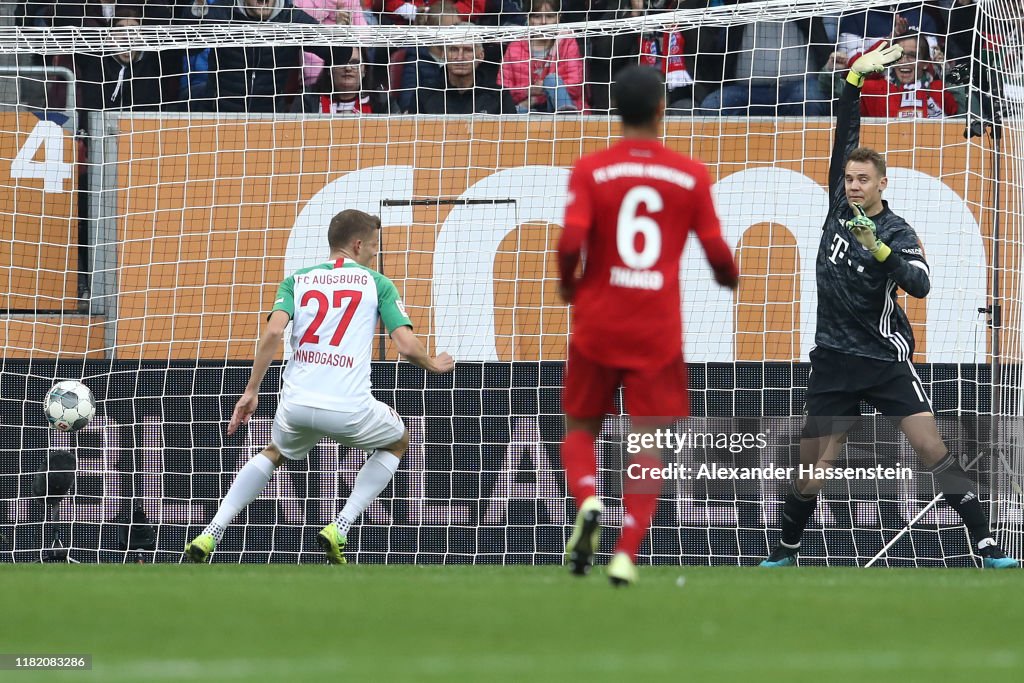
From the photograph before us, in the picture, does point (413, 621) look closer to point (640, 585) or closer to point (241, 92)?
point (640, 585)

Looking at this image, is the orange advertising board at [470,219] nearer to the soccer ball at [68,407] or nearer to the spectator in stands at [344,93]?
the spectator in stands at [344,93]

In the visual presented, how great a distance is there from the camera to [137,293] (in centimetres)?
1097

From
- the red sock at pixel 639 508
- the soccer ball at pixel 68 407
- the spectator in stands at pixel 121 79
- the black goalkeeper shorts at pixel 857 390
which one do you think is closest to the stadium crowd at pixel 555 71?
the spectator in stands at pixel 121 79

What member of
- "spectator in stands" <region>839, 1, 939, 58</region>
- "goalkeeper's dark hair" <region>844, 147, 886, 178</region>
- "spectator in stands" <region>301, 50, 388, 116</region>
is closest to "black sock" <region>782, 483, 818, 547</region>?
"goalkeeper's dark hair" <region>844, 147, 886, 178</region>

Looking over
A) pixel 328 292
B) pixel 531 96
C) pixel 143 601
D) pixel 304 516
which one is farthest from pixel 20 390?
pixel 143 601

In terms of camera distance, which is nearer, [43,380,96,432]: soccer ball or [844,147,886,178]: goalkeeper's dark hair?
[844,147,886,178]: goalkeeper's dark hair

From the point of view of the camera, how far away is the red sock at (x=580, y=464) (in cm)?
612

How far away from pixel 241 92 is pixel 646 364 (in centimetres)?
654

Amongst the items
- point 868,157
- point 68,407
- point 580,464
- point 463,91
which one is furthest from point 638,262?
point 463,91

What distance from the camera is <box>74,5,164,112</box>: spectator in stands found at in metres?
11.7

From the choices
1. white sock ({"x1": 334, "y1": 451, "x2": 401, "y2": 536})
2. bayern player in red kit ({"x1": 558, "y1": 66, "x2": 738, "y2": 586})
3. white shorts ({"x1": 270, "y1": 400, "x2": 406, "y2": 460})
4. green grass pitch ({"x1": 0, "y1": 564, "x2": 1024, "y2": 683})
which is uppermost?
bayern player in red kit ({"x1": 558, "y1": 66, "x2": 738, "y2": 586})

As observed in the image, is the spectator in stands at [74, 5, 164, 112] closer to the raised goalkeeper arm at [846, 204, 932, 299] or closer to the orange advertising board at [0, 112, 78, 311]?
the orange advertising board at [0, 112, 78, 311]

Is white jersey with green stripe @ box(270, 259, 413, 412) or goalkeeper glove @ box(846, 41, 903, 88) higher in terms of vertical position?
goalkeeper glove @ box(846, 41, 903, 88)

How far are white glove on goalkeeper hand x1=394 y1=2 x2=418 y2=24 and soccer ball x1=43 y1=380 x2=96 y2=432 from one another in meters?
4.35
